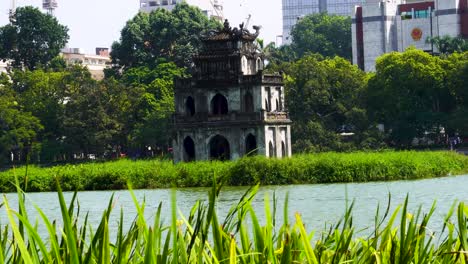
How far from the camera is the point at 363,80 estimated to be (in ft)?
247

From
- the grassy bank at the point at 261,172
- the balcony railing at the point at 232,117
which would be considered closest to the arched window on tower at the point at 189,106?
the balcony railing at the point at 232,117

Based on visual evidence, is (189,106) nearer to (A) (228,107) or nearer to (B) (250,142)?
(A) (228,107)

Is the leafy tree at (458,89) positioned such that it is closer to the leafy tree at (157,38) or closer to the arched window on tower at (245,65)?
the arched window on tower at (245,65)

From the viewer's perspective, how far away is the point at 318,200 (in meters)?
33.4

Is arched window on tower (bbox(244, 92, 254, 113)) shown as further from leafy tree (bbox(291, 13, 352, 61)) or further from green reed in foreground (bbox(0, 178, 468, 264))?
leafy tree (bbox(291, 13, 352, 61))

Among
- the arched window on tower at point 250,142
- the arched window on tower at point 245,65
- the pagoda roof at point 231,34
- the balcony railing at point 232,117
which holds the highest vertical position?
the pagoda roof at point 231,34

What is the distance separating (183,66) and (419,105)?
22.2 metres

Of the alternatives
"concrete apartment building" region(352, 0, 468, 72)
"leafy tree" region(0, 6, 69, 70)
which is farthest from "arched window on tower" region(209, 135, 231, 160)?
"concrete apartment building" region(352, 0, 468, 72)

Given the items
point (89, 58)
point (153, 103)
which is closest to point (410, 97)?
point (153, 103)

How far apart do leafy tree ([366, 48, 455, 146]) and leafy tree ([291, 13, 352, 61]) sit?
5179 cm

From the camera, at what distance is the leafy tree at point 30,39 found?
3738 inches

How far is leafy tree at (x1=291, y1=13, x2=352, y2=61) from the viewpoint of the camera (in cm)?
12762

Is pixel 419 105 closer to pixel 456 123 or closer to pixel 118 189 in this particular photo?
pixel 456 123

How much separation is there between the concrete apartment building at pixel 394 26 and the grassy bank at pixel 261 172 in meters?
58.2
